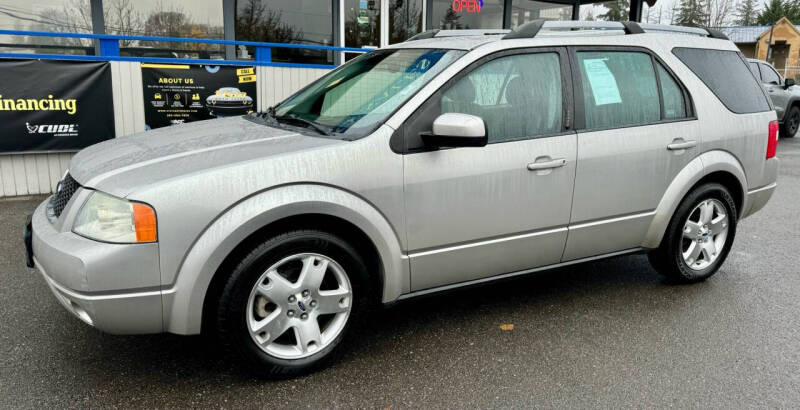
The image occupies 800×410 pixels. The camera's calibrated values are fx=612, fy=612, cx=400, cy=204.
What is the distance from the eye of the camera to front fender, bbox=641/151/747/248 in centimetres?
397

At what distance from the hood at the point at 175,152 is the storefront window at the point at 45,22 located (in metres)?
6.79

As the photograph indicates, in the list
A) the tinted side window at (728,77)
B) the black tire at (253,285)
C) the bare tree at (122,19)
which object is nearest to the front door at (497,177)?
the black tire at (253,285)

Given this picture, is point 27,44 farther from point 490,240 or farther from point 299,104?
point 490,240

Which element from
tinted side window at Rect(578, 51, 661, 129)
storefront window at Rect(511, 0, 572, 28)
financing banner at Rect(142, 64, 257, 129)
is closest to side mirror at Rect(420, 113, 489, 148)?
tinted side window at Rect(578, 51, 661, 129)

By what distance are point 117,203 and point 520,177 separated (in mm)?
2027

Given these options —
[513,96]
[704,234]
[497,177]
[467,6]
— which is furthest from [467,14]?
[497,177]

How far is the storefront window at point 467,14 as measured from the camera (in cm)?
1272

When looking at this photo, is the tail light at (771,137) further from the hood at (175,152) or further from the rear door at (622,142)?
the hood at (175,152)

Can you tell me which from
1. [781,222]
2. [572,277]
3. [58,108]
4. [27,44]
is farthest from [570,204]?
[27,44]

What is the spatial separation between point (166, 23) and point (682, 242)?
859 cm

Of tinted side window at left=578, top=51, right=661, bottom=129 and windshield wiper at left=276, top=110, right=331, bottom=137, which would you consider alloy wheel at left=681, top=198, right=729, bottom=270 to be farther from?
windshield wiper at left=276, top=110, right=331, bottom=137

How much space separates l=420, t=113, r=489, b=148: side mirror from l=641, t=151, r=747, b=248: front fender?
1.60 m

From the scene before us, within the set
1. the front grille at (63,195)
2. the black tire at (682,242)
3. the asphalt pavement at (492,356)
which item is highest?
the front grille at (63,195)

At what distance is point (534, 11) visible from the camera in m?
13.9
